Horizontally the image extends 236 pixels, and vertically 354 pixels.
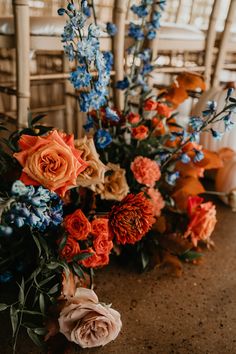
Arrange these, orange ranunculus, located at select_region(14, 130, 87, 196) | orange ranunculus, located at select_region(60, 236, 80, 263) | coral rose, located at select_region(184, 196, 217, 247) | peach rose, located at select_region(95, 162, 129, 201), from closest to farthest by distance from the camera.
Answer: orange ranunculus, located at select_region(14, 130, 87, 196) → orange ranunculus, located at select_region(60, 236, 80, 263) → peach rose, located at select_region(95, 162, 129, 201) → coral rose, located at select_region(184, 196, 217, 247)

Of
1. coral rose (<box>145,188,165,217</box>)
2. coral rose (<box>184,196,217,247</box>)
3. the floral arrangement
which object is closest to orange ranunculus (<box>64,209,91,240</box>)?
the floral arrangement

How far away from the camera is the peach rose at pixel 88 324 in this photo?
619 mm

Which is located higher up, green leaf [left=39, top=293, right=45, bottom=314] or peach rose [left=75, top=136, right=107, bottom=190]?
peach rose [left=75, top=136, right=107, bottom=190]

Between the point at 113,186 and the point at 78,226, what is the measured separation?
0.54ft

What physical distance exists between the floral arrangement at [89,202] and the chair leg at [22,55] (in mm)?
185

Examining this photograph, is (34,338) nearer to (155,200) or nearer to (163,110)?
(155,200)

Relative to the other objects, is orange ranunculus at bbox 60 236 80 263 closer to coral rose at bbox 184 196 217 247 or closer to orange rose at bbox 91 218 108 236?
orange rose at bbox 91 218 108 236

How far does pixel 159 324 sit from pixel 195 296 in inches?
5.3

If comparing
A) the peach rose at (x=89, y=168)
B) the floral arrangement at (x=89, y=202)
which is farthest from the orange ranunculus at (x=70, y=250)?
the peach rose at (x=89, y=168)

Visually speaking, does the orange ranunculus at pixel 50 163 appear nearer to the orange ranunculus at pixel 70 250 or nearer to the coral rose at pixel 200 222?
the orange ranunculus at pixel 70 250

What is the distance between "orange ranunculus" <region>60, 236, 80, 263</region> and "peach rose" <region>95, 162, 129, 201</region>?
155 millimetres

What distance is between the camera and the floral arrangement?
1.98 ft

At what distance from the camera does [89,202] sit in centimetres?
87

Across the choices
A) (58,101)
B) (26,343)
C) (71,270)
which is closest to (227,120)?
(71,270)
